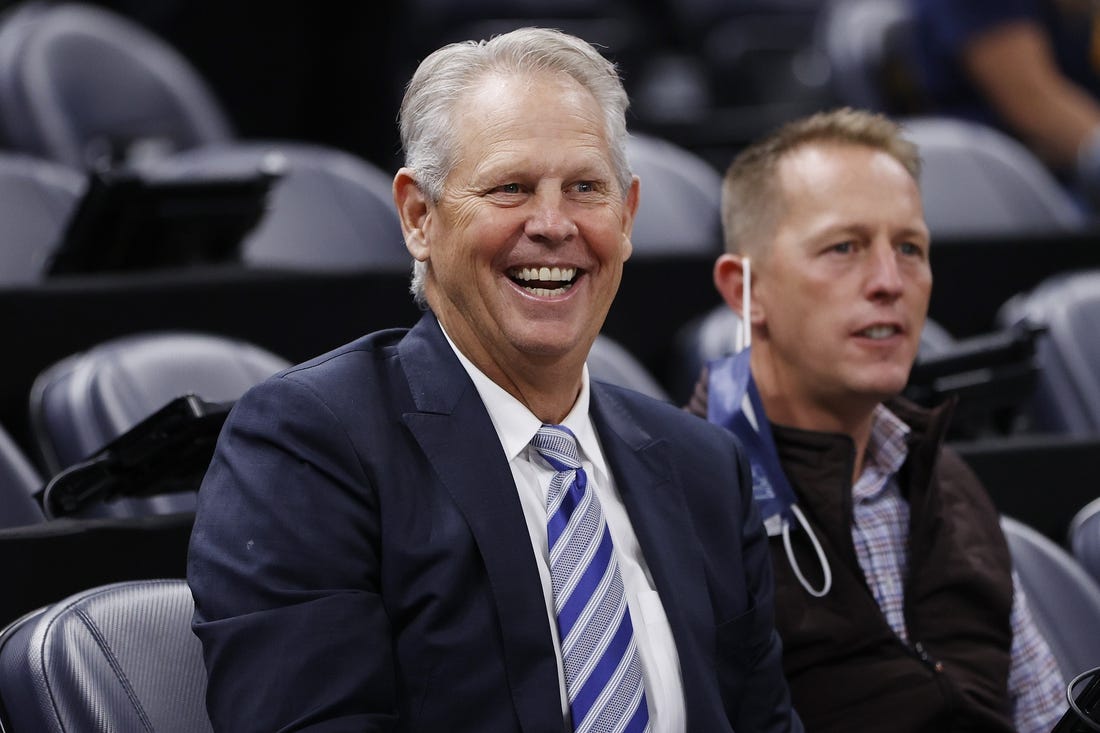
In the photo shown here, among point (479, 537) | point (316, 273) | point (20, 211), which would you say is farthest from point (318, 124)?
point (479, 537)

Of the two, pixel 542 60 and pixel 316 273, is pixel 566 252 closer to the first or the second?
pixel 542 60

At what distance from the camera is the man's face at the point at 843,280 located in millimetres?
1810

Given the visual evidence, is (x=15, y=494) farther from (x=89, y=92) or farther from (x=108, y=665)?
(x=89, y=92)

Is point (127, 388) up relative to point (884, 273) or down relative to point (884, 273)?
down

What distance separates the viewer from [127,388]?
2.02m

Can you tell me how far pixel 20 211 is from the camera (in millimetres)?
2814

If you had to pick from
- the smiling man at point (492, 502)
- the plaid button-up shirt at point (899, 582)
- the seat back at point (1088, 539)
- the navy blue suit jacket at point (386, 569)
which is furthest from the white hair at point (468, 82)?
the seat back at point (1088, 539)

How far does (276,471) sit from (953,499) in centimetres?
87

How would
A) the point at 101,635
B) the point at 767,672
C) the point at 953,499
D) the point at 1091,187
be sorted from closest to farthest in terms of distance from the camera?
1. the point at 101,635
2. the point at 767,672
3. the point at 953,499
4. the point at 1091,187

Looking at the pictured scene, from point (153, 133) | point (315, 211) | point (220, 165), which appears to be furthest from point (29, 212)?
point (153, 133)

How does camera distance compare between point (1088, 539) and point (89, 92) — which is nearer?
point (1088, 539)

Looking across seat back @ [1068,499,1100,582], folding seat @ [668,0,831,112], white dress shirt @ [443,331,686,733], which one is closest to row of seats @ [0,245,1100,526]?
seat back @ [1068,499,1100,582]

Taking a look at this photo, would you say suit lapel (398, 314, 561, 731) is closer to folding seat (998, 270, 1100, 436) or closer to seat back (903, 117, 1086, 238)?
folding seat (998, 270, 1100, 436)

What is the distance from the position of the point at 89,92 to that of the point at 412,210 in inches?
82.4
